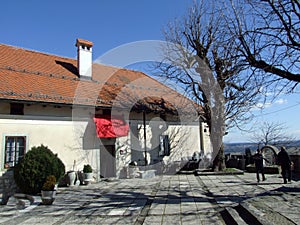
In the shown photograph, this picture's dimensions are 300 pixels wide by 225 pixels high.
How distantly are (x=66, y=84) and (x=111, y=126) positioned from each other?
434 cm

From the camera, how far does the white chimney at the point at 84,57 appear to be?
1902 cm

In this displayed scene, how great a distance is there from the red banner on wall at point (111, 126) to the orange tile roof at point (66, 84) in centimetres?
98

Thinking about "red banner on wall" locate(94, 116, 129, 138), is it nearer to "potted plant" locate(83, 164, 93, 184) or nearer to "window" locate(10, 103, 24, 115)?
"potted plant" locate(83, 164, 93, 184)

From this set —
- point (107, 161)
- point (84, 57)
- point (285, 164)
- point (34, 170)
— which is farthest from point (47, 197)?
point (84, 57)

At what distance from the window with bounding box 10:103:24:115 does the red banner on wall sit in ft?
13.6

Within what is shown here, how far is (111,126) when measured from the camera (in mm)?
16031

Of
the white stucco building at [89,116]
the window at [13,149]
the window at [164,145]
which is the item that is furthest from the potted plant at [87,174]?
the window at [164,145]

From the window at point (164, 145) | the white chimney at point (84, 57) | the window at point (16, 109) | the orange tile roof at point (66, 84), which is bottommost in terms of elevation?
the window at point (164, 145)

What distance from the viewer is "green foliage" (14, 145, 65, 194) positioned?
458 inches

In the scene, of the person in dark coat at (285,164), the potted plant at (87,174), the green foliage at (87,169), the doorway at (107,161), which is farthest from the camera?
the doorway at (107,161)

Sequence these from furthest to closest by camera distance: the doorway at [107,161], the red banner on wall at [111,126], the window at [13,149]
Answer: the doorway at [107,161] < the red banner on wall at [111,126] < the window at [13,149]

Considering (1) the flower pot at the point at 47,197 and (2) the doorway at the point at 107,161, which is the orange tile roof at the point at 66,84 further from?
(1) the flower pot at the point at 47,197

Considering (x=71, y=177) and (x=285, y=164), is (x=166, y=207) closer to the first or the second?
(x=71, y=177)

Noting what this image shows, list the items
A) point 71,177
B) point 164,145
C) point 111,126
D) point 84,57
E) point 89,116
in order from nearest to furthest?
1. point 71,177
2. point 89,116
3. point 111,126
4. point 84,57
5. point 164,145
